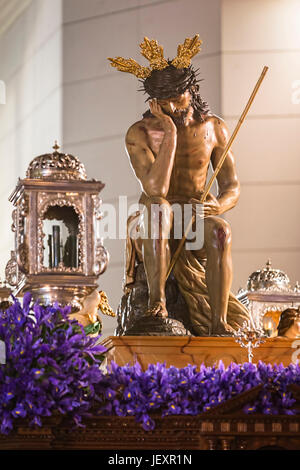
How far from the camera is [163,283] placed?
5.89m

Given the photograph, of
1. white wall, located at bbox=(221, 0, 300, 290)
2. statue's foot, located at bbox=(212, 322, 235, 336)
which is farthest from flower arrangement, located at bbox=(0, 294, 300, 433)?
white wall, located at bbox=(221, 0, 300, 290)

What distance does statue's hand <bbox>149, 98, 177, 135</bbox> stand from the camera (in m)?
6.00

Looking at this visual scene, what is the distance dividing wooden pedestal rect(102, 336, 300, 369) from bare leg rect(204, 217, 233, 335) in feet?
0.87

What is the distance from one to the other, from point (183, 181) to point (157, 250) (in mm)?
473

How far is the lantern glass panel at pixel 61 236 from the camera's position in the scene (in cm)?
555

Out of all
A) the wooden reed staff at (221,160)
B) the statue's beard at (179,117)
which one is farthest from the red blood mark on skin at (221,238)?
the statue's beard at (179,117)

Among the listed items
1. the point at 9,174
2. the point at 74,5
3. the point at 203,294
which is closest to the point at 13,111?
the point at 9,174

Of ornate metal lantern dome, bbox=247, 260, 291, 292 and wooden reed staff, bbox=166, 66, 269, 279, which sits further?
ornate metal lantern dome, bbox=247, 260, 291, 292

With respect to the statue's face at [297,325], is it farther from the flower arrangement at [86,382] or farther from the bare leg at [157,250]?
the flower arrangement at [86,382]

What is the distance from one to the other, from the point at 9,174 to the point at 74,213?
4.18m

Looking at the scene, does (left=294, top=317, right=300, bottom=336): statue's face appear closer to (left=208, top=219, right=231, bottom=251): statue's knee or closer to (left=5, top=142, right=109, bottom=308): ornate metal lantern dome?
(left=208, top=219, right=231, bottom=251): statue's knee

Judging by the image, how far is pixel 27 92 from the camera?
9680mm

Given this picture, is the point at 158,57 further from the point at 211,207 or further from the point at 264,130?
the point at 264,130

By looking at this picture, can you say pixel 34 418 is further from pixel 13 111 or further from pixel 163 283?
pixel 13 111
